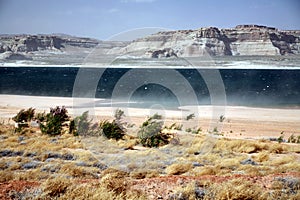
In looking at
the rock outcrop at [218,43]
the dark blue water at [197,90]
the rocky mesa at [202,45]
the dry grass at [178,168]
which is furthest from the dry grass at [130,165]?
the rock outcrop at [218,43]

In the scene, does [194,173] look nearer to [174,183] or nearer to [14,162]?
[174,183]

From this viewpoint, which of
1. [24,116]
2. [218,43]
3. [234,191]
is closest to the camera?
[234,191]

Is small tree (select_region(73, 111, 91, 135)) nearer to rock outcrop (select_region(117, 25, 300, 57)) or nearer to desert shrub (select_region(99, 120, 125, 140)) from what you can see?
desert shrub (select_region(99, 120, 125, 140))

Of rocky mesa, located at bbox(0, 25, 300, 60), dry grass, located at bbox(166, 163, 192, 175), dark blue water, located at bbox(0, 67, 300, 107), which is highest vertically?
rocky mesa, located at bbox(0, 25, 300, 60)

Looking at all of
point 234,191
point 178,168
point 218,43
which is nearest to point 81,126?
point 178,168

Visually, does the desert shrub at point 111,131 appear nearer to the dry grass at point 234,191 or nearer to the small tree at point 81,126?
the small tree at point 81,126

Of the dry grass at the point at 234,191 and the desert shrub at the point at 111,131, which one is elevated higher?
the desert shrub at the point at 111,131

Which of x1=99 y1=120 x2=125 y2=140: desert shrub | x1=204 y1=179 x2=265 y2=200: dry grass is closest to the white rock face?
x1=99 y1=120 x2=125 y2=140: desert shrub

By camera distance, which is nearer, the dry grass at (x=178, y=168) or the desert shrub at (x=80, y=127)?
the dry grass at (x=178, y=168)

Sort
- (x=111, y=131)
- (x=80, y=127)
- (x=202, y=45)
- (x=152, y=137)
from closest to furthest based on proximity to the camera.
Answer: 1. (x=152, y=137)
2. (x=111, y=131)
3. (x=80, y=127)
4. (x=202, y=45)

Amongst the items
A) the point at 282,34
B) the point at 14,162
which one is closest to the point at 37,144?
the point at 14,162

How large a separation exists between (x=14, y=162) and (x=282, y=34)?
207 metres

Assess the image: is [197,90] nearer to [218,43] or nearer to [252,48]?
[218,43]

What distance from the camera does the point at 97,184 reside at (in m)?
7.31
